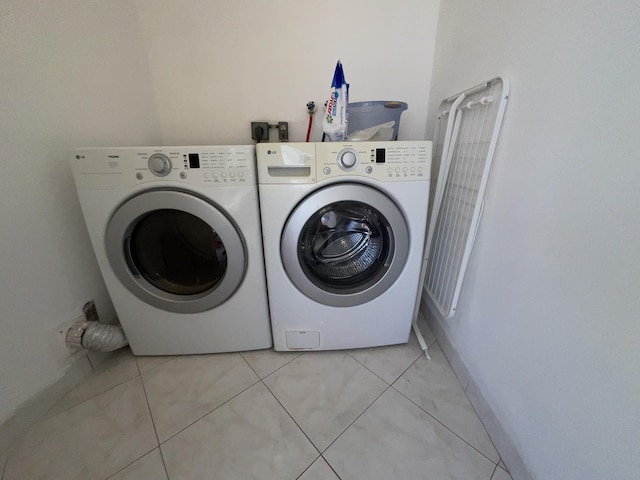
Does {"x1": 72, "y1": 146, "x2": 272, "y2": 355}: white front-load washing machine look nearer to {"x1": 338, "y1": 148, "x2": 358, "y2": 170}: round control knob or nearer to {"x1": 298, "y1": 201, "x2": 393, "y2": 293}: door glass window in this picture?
{"x1": 298, "y1": 201, "x2": 393, "y2": 293}: door glass window

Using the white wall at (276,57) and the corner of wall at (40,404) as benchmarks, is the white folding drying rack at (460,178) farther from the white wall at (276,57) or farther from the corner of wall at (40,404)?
the corner of wall at (40,404)

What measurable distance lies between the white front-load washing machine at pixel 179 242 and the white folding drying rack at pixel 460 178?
2.34 feet

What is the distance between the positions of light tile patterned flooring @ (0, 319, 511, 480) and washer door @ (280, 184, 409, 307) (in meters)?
0.34

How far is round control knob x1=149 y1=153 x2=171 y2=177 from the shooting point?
78 centimetres

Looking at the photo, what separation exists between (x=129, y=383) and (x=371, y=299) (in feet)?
3.32

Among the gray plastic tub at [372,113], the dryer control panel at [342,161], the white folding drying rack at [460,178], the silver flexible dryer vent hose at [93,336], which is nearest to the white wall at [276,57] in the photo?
the gray plastic tub at [372,113]

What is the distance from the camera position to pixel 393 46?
126cm

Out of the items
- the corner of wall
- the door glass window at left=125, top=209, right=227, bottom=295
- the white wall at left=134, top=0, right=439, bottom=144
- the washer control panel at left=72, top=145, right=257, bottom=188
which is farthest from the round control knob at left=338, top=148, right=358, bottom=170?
the corner of wall

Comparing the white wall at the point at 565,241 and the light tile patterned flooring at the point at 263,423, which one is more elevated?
the white wall at the point at 565,241

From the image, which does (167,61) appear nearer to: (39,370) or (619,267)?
(39,370)

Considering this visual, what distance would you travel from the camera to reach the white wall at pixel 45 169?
2.49 ft

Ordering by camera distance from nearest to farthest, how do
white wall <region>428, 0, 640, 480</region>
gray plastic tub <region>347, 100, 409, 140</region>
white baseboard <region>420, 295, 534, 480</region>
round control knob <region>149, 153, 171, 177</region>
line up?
1. white wall <region>428, 0, 640, 480</region>
2. white baseboard <region>420, 295, 534, 480</region>
3. round control knob <region>149, 153, 171, 177</region>
4. gray plastic tub <region>347, 100, 409, 140</region>

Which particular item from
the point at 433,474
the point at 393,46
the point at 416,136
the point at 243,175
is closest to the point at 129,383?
the point at 243,175

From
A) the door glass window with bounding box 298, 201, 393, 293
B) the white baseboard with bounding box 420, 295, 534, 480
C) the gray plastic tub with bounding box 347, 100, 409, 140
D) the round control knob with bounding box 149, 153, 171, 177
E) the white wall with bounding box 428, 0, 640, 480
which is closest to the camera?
the white wall with bounding box 428, 0, 640, 480
